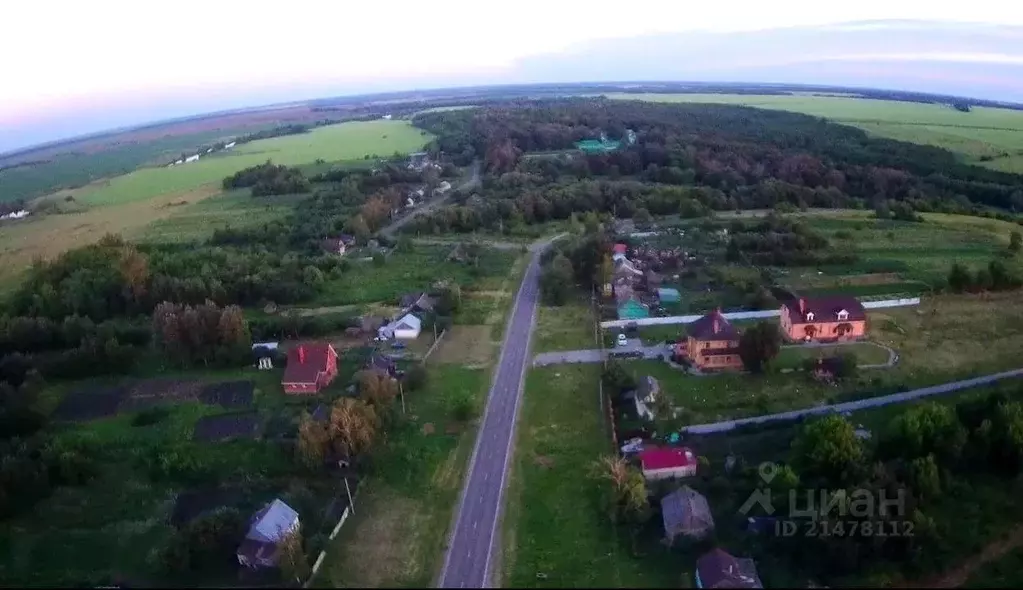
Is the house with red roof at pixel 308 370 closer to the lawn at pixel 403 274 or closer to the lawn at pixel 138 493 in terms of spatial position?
the lawn at pixel 138 493

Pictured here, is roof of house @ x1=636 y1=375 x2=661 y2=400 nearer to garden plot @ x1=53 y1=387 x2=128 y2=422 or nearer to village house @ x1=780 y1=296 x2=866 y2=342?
village house @ x1=780 y1=296 x2=866 y2=342

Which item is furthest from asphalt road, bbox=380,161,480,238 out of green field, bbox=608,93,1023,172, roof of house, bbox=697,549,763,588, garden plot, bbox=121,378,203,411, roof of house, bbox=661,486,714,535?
green field, bbox=608,93,1023,172

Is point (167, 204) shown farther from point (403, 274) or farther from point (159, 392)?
point (159, 392)

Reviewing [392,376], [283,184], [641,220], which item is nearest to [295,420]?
[392,376]

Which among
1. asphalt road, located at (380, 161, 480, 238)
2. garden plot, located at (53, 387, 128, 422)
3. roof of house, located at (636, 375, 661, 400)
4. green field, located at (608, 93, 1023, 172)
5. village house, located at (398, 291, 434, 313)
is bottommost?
garden plot, located at (53, 387, 128, 422)

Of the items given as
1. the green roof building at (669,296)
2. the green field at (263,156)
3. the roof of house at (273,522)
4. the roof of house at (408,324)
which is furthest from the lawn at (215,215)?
the roof of house at (273,522)

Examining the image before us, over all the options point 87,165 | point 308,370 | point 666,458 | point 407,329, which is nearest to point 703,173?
point 407,329

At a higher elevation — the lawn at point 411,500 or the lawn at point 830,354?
the lawn at point 830,354
